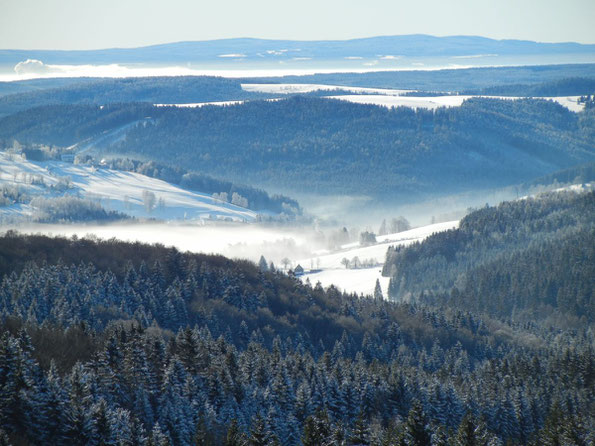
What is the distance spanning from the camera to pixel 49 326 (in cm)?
10281

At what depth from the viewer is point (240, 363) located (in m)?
94.4

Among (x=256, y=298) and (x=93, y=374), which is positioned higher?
(x=93, y=374)

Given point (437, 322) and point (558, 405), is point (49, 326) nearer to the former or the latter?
point (558, 405)

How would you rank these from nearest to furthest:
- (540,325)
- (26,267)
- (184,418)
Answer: (184,418)
(26,267)
(540,325)

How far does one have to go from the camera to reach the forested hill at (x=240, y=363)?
70.8 metres

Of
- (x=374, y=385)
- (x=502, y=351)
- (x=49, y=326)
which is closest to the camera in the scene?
(x=374, y=385)

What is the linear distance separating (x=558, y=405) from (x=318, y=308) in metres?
63.6

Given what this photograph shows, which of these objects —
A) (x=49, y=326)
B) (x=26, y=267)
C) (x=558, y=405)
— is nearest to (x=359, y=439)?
(x=558, y=405)

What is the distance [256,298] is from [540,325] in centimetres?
6695

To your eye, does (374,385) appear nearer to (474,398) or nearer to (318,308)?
(474,398)

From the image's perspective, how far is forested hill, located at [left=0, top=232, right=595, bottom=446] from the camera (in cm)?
7081

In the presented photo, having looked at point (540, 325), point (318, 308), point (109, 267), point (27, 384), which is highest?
point (27, 384)

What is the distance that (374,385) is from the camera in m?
95.5

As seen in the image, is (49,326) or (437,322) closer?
(49,326)
